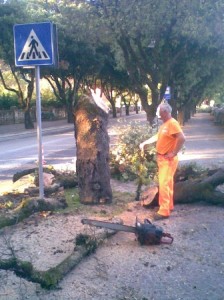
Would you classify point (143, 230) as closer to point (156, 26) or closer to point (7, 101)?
point (156, 26)

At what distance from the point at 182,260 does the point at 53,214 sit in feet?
6.92

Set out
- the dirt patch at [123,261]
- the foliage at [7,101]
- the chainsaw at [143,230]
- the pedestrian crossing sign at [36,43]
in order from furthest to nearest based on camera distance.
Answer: the foliage at [7,101]
the pedestrian crossing sign at [36,43]
the chainsaw at [143,230]
the dirt patch at [123,261]

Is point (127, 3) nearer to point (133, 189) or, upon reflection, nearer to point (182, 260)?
point (133, 189)

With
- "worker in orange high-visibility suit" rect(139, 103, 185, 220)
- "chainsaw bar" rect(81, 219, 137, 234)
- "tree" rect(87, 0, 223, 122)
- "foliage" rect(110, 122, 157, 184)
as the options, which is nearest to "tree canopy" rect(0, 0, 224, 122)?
"tree" rect(87, 0, 223, 122)

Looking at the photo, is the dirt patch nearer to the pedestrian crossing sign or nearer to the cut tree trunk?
the cut tree trunk

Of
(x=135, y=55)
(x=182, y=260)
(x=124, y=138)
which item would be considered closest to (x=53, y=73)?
(x=135, y=55)

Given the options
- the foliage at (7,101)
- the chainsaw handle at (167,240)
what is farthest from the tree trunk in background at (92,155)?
the foliage at (7,101)

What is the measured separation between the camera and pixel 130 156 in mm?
10250

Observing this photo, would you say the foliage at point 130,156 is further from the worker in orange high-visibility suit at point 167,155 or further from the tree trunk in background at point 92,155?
the worker in orange high-visibility suit at point 167,155

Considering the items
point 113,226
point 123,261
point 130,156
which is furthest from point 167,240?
point 130,156

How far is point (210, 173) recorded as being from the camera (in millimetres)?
8086

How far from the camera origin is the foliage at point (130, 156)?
9.82 m

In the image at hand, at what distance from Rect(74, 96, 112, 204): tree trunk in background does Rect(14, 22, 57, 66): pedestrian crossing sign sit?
123 centimetres

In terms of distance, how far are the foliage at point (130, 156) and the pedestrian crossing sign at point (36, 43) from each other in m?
3.59
